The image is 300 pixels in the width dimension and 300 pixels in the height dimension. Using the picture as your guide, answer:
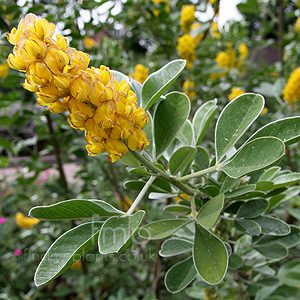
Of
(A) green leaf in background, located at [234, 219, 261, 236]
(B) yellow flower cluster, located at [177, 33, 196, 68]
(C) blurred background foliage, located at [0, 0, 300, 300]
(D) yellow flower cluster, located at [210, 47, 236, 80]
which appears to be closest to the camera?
(A) green leaf in background, located at [234, 219, 261, 236]

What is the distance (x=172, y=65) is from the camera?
540mm

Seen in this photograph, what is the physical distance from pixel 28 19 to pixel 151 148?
0.31 metres

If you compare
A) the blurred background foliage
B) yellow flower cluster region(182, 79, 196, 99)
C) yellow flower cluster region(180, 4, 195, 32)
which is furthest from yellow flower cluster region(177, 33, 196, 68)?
yellow flower cluster region(180, 4, 195, 32)

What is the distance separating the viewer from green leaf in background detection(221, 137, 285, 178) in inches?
16.5

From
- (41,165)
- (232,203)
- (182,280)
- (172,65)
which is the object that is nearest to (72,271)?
(41,165)

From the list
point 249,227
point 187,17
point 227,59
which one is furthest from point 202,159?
point 227,59

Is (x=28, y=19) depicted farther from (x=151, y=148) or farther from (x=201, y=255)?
(x=201, y=255)

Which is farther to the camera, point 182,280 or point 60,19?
point 60,19

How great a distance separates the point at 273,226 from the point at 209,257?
0.22 m

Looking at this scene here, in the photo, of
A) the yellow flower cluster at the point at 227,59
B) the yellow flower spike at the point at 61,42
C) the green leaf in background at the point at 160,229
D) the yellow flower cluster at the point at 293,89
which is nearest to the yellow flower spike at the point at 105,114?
the yellow flower spike at the point at 61,42

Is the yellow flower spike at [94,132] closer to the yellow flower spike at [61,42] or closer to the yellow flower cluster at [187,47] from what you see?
the yellow flower spike at [61,42]

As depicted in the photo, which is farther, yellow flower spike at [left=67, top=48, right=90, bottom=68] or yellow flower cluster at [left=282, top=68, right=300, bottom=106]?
yellow flower cluster at [left=282, top=68, right=300, bottom=106]

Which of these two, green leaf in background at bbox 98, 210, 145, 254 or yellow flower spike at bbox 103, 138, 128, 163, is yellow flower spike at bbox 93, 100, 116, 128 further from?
green leaf in background at bbox 98, 210, 145, 254

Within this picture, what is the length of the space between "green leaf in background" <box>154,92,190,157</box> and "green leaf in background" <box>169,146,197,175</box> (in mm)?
35
